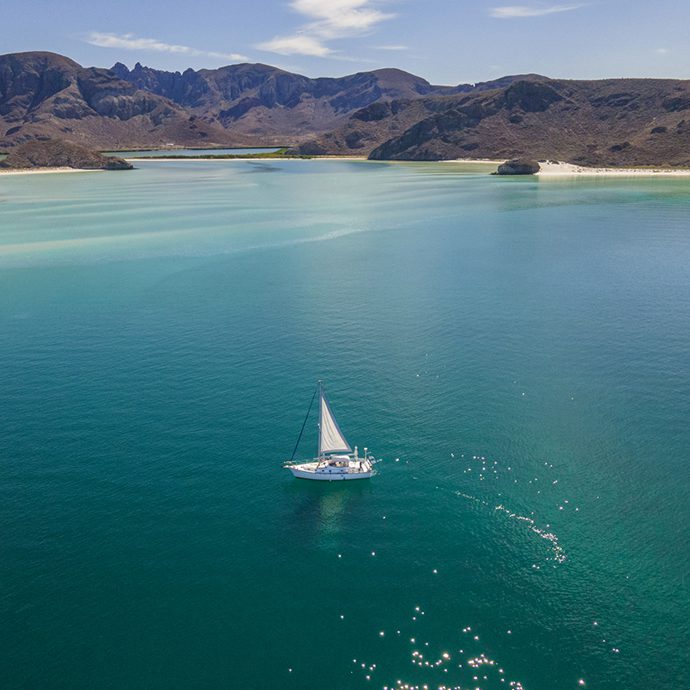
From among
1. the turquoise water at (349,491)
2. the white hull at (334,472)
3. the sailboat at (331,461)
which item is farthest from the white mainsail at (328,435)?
the turquoise water at (349,491)

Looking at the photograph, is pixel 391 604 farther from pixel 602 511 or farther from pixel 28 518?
pixel 28 518

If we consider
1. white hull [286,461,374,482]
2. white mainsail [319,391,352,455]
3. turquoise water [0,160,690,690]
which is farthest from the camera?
white mainsail [319,391,352,455]

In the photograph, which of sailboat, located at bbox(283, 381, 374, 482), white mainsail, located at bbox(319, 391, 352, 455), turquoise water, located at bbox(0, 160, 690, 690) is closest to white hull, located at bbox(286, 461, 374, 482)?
sailboat, located at bbox(283, 381, 374, 482)

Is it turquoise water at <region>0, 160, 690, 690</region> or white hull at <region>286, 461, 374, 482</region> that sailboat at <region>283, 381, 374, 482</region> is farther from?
turquoise water at <region>0, 160, 690, 690</region>

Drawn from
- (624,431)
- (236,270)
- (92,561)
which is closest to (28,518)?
(92,561)

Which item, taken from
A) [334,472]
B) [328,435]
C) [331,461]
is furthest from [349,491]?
[328,435]

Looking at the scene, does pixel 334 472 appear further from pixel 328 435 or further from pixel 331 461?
pixel 328 435

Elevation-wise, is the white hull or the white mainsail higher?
the white mainsail
